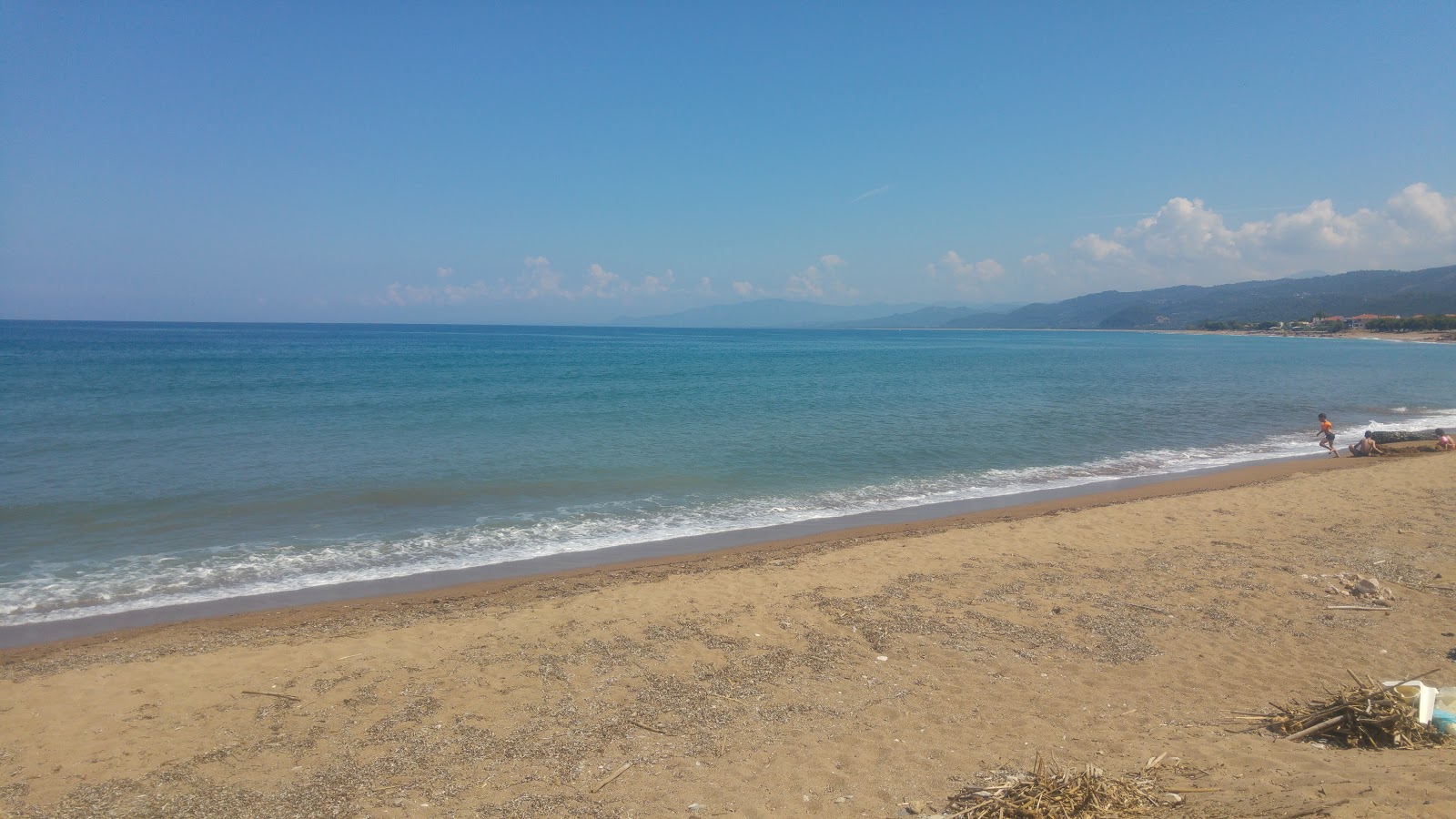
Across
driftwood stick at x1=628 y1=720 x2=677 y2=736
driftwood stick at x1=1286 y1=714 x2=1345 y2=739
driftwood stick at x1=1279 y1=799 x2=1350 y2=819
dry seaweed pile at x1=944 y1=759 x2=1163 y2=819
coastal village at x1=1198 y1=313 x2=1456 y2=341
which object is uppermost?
coastal village at x1=1198 y1=313 x2=1456 y2=341

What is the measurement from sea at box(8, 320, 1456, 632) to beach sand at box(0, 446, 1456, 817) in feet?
7.56

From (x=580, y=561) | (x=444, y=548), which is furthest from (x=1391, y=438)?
(x=444, y=548)

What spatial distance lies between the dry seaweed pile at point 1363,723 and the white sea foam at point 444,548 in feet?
27.8

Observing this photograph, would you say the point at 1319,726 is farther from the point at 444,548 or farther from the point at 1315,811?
the point at 444,548

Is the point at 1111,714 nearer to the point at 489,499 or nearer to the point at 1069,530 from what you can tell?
the point at 1069,530

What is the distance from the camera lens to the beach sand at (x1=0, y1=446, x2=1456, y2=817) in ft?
16.4

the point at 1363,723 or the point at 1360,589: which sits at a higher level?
the point at 1363,723

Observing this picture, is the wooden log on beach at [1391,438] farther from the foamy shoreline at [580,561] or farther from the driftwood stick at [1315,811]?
the driftwood stick at [1315,811]

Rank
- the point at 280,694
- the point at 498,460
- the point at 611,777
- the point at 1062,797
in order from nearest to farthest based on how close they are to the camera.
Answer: the point at 1062,797 → the point at 611,777 → the point at 280,694 → the point at 498,460

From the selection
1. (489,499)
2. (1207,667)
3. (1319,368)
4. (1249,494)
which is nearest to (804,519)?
(489,499)

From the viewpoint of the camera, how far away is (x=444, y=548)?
11781 mm

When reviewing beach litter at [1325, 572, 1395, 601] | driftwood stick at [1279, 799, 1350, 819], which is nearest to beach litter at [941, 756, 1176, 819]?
driftwood stick at [1279, 799, 1350, 819]

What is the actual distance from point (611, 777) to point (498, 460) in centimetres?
1357

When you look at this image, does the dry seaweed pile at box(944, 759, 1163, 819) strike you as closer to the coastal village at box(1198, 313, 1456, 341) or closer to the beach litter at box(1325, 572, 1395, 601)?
the beach litter at box(1325, 572, 1395, 601)
